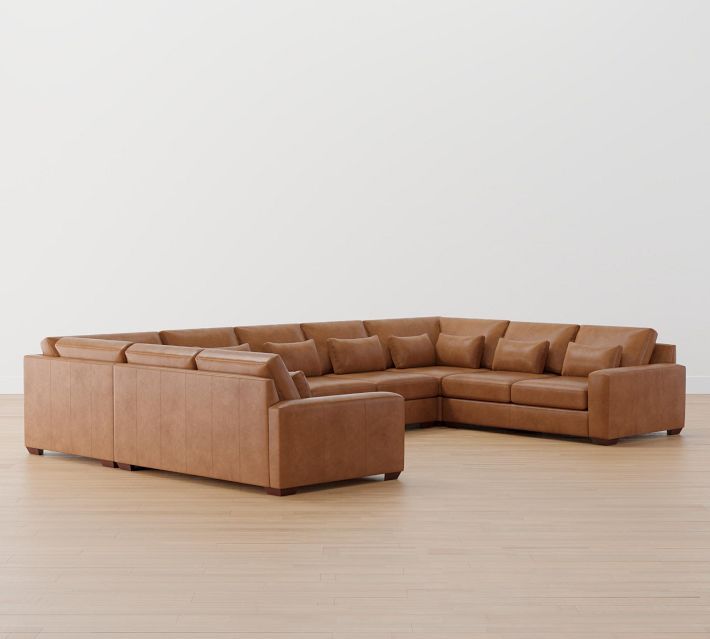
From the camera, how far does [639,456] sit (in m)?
8.12

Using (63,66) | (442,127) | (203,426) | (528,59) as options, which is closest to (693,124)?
(528,59)

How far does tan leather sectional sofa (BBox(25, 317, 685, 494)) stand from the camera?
6863mm

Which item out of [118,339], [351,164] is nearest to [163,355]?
[118,339]

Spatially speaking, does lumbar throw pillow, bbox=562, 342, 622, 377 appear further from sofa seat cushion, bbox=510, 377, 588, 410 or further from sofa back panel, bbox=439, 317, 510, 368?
sofa back panel, bbox=439, 317, 510, 368

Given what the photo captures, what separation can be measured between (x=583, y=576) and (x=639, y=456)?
3.24 meters

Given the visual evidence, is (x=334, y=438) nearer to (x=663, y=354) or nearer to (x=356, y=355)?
(x=356, y=355)


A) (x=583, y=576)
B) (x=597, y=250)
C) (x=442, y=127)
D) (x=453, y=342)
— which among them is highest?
(x=442, y=127)

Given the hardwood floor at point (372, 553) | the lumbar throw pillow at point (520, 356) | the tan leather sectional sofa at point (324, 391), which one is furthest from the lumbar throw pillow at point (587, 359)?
the hardwood floor at point (372, 553)

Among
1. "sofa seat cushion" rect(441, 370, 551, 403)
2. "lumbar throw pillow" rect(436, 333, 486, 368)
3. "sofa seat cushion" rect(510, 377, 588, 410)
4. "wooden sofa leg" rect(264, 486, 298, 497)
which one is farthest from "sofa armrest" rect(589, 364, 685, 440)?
"wooden sofa leg" rect(264, 486, 298, 497)

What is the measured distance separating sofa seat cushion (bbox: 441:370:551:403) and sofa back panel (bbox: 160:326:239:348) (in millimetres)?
1740

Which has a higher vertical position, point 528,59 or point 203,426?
point 528,59

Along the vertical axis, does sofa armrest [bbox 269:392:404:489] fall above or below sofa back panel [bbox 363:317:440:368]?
below

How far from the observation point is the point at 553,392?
29.0 ft

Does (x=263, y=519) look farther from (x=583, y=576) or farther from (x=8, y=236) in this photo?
(x=8, y=236)
